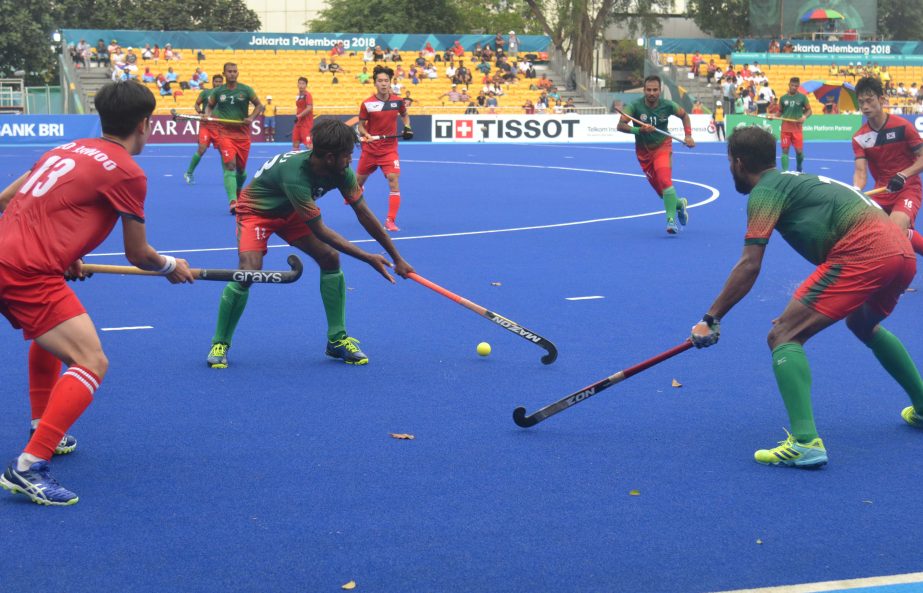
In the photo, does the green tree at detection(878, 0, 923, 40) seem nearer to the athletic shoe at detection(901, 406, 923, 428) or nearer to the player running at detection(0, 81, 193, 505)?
the athletic shoe at detection(901, 406, 923, 428)

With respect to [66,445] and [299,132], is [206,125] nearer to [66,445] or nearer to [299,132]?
[299,132]

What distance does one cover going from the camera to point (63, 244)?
16.1 ft

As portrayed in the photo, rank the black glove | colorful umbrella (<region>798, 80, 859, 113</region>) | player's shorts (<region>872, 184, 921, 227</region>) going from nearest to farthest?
the black glove, player's shorts (<region>872, 184, 921, 227</region>), colorful umbrella (<region>798, 80, 859, 113</region>)

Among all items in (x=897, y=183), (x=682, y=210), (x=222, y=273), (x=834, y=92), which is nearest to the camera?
(x=222, y=273)

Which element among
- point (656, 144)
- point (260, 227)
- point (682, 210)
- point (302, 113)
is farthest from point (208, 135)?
point (260, 227)

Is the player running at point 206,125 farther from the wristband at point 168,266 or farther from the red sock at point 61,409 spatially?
the red sock at point 61,409

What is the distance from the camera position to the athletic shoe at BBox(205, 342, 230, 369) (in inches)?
302

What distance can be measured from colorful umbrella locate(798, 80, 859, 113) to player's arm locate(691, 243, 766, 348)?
4075 centimetres

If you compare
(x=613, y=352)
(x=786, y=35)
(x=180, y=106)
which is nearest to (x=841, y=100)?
(x=786, y=35)

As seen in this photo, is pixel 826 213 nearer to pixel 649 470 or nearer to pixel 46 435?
pixel 649 470

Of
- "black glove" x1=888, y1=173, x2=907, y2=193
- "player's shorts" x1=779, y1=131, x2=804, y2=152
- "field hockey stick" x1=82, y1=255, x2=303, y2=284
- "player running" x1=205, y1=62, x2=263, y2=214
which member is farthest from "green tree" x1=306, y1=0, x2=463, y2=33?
"field hockey stick" x1=82, y1=255, x2=303, y2=284

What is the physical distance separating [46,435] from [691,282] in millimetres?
7676

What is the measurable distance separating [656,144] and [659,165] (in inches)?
13.4

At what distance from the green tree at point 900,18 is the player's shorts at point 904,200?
70.0m
